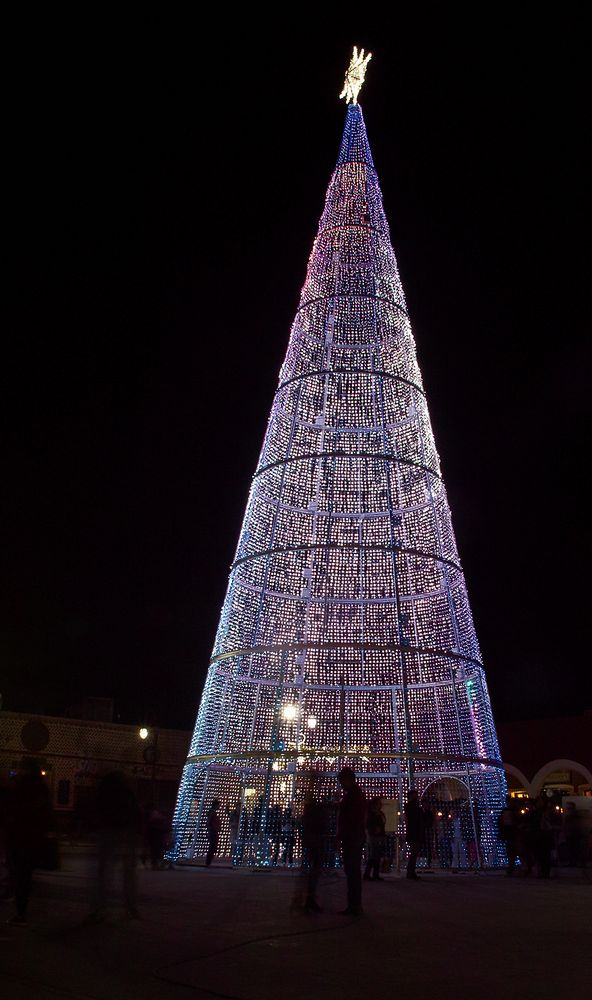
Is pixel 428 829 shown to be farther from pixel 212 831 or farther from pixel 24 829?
pixel 24 829

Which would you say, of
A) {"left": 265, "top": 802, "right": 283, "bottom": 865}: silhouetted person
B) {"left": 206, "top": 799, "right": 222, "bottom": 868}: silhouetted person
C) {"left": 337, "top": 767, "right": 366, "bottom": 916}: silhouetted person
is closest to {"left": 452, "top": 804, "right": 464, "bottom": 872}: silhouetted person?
{"left": 265, "top": 802, "right": 283, "bottom": 865}: silhouetted person

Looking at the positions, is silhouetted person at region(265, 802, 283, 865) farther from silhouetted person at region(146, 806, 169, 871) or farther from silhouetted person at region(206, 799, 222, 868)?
silhouetted person at region(146, 806, 169, 871)

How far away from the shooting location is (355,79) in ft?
67.2

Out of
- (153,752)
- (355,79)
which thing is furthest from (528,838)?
(355,79)

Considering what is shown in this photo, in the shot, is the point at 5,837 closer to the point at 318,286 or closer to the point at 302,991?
the point at 302,991

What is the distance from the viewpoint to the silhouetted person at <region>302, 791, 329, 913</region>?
8789 millimetres

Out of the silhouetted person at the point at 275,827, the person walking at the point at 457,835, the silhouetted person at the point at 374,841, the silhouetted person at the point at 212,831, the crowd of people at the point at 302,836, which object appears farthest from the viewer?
the person walking at the point at 457,835

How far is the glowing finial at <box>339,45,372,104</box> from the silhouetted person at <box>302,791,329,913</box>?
1655 centimetres

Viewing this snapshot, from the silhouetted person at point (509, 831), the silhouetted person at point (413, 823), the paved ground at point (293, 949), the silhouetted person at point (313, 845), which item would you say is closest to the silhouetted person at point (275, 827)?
the silhouetted person at point (413, 823)

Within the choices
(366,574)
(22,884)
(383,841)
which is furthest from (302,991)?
(366,574)

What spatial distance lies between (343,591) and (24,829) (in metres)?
12.0

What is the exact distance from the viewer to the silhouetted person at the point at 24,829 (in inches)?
290

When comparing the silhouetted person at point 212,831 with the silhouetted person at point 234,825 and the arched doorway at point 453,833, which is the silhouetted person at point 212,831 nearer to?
the silhouetted person at point 234,825

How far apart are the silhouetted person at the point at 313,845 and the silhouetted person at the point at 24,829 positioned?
2834mm
